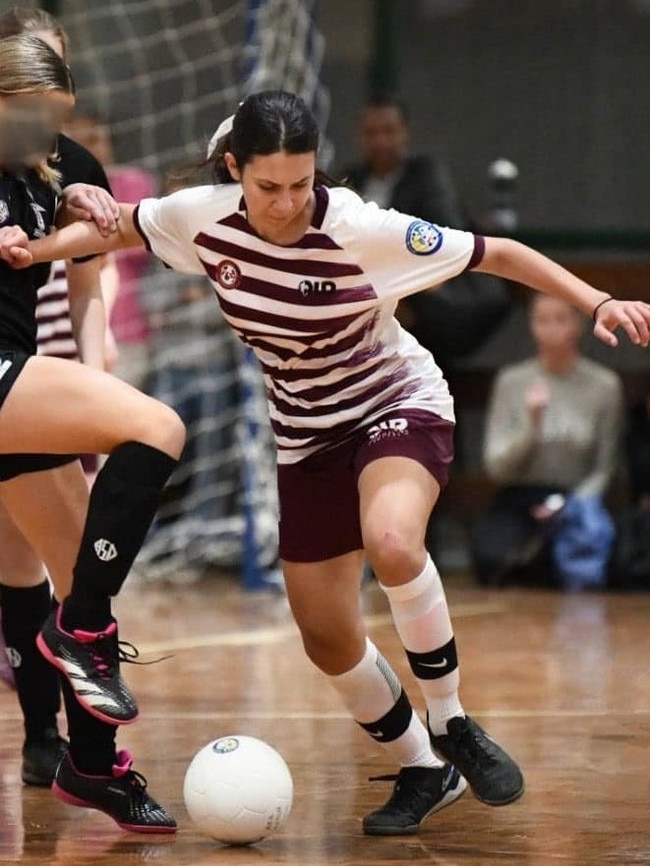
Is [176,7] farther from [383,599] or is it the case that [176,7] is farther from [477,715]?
[477,715]

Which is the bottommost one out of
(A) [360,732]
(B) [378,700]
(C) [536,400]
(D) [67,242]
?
(C) [536,400]

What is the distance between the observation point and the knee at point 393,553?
3.04 m

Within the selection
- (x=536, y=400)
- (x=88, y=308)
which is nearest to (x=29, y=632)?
Answer: (x=88, y=308)

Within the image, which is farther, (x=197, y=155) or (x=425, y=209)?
(x=197, y=155)

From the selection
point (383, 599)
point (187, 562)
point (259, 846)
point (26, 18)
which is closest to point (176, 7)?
point (187, 562)

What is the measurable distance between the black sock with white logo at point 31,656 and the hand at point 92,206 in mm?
914

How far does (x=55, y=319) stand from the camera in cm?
402

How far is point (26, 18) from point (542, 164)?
459cm

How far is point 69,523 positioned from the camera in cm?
323

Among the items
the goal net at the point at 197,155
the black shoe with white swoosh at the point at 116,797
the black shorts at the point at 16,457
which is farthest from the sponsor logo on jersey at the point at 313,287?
the goal net at the point at 197,155

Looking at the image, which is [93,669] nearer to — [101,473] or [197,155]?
[101,473]

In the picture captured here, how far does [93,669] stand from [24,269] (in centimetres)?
76

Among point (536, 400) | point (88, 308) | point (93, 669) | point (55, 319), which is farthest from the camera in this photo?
point (536, 400)

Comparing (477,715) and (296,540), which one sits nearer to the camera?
(296,540)
